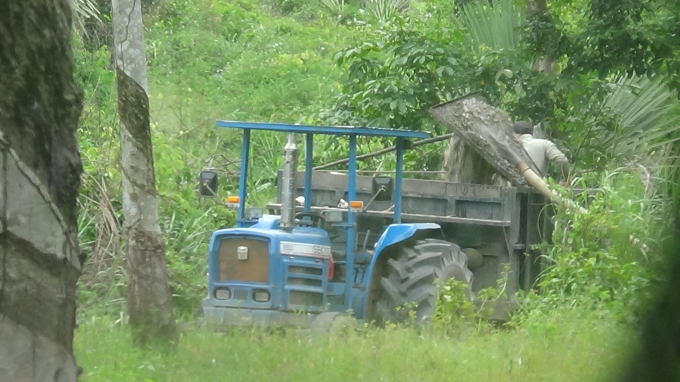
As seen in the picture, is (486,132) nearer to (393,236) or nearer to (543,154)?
(543,154)

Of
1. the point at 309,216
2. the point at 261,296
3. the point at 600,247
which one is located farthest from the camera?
the point at 309,216

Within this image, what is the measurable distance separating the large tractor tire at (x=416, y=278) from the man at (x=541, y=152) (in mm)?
2512

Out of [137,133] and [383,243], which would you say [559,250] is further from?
[137,133]

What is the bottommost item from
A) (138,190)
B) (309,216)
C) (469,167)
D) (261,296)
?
(261,296)

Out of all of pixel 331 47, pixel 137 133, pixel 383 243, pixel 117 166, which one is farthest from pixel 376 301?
pixel 331 47

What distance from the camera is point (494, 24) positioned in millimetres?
12969

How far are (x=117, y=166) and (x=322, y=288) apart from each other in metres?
4.24

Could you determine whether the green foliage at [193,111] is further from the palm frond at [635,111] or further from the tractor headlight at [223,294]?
the palm frond at [635,111]

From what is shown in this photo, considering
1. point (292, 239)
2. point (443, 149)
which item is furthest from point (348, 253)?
point (443, 149)

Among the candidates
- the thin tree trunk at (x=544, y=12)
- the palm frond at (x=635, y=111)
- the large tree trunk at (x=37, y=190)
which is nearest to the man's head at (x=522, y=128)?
the thin tree trunk at (x=544, y=12)

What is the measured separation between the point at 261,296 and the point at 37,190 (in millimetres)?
5017

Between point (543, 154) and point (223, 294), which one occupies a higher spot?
point (543, 154)

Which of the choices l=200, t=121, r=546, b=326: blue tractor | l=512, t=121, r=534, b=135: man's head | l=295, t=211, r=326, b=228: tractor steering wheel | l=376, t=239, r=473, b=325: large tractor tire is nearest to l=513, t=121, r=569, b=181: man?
l=512, t=121, r=534, b=135: man's head

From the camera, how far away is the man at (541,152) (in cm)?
1101
